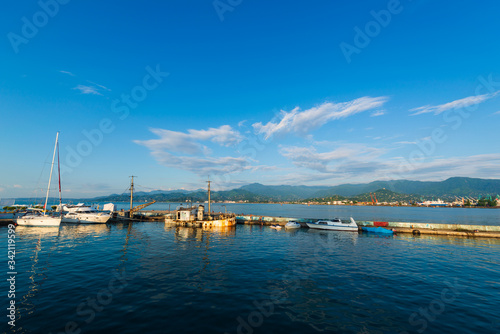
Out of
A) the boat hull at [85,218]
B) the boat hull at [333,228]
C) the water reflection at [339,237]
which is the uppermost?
the boat hull at [85,218]

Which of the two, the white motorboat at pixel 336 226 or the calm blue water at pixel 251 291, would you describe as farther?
the white motorboat at pixel 336 226

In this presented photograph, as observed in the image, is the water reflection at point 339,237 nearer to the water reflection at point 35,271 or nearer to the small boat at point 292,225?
the small boat at point 292,225

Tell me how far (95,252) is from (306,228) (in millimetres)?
54664

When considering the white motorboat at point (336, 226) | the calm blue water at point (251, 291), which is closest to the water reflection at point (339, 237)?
the white motorboat at point (336, 226)

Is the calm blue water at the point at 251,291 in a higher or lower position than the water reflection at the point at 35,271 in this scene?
lower

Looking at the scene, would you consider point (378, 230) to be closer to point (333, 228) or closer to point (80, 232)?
point (333, 228)

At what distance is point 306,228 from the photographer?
63969mm

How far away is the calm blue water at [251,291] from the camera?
13.2 metres

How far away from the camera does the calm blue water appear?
1316cm

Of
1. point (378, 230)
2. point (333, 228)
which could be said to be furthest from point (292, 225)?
point (378, 230)

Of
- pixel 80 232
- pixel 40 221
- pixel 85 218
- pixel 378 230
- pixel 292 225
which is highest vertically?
pixel 40 221

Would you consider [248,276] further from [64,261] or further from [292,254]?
[64,261]

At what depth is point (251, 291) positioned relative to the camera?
59.3ft

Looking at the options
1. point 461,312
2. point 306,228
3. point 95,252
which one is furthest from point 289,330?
point 306,228
